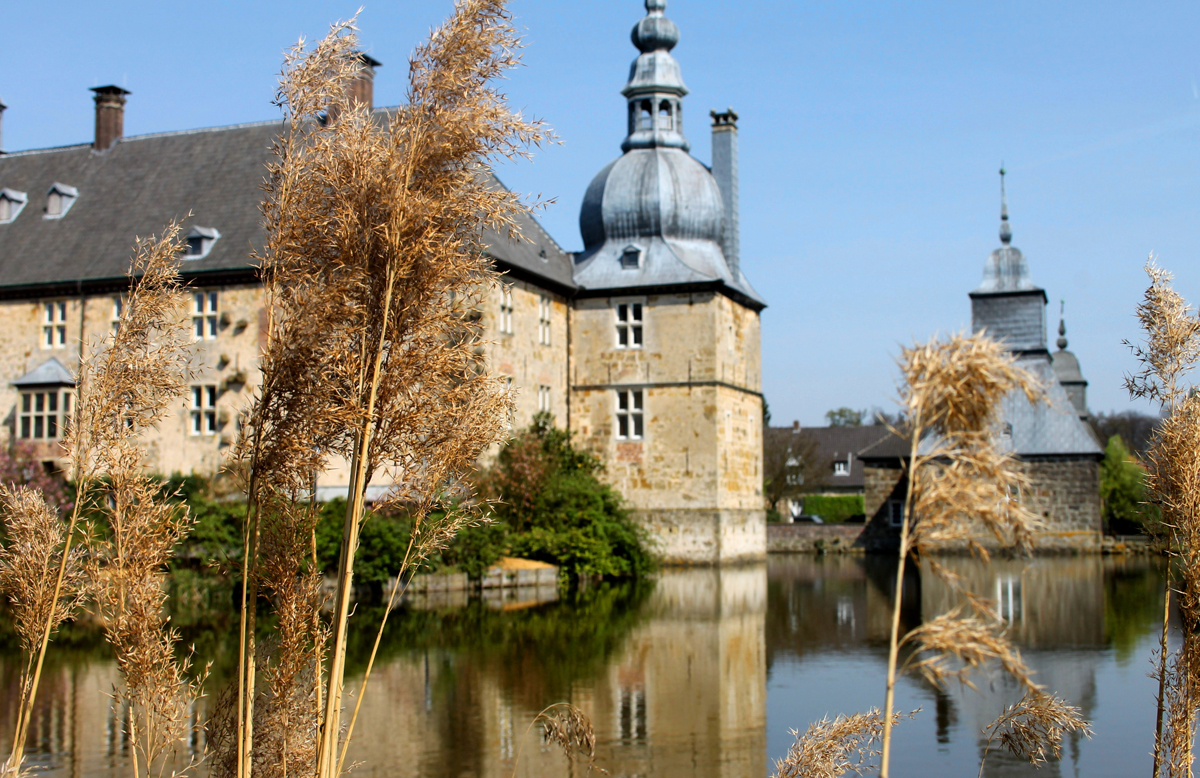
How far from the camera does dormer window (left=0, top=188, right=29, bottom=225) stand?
32344mm

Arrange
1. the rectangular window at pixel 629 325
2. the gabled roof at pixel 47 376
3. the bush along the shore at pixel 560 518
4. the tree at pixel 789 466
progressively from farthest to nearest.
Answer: the tree at pixel 789 466 → the rectangular window at pixel 629 325 → the gabled roof at pixel 47 376 → the bush along the shore at pixel 560 518

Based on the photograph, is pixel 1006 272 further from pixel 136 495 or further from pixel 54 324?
pixel 136 495

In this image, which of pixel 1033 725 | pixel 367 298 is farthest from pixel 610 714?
pixel 367 298

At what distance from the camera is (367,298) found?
543 centimetres

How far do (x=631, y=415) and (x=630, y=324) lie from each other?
2530 millimetres

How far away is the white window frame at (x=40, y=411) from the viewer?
1144 inches

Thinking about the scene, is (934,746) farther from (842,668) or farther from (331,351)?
(331,351)

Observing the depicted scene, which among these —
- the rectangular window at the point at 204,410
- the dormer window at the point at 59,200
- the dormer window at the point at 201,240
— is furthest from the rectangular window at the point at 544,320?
the dormer window at the point at 59,200

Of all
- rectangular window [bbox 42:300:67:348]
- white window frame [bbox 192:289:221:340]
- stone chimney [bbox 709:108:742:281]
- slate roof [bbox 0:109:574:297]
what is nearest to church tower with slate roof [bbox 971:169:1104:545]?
stone chimney [bbox 709:108:742:281]

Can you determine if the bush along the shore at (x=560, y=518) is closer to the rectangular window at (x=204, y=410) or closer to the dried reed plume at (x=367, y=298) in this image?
the rectangular window at (x=204, y=410)

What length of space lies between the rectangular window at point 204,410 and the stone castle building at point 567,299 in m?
0.04

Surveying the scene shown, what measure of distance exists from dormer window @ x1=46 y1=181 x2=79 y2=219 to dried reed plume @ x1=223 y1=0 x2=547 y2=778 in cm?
2916

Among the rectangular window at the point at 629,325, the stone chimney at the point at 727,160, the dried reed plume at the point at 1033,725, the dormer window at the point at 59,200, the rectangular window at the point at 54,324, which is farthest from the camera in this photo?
the stone chimney at the point at 727,160

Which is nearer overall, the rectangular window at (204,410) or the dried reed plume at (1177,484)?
the dried reed plume at (1177,484)
